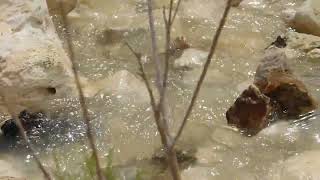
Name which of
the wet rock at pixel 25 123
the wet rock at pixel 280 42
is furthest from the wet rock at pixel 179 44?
the wet rock at pixel 25 123

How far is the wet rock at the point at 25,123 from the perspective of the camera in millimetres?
2096

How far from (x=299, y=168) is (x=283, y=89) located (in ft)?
1.34

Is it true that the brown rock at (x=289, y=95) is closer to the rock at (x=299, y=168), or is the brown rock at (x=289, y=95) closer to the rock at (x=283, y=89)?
the rock at (x=283, y=89)

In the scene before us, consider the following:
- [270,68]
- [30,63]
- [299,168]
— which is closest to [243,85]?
[270,68]

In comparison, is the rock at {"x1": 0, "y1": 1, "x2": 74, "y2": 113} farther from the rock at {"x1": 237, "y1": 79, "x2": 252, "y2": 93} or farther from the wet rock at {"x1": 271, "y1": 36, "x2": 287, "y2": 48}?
the wet rock at {"x1": 271, "y1": 36, "x2": 287, "y2": 48}

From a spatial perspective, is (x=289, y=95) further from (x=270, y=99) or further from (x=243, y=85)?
(x=243, y=85)

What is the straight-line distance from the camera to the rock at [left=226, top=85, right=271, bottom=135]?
6.85ft

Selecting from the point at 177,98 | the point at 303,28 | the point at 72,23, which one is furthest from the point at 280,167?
the point at 72,23

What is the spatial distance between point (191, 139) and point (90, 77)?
604 mm

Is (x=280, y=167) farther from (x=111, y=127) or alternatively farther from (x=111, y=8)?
(x=111, y=8)

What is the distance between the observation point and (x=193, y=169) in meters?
1.88

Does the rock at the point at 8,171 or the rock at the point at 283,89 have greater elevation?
the rock at the point at 283,89

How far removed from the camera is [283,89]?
2.16 meters

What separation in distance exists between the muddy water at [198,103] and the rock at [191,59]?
57 mm
